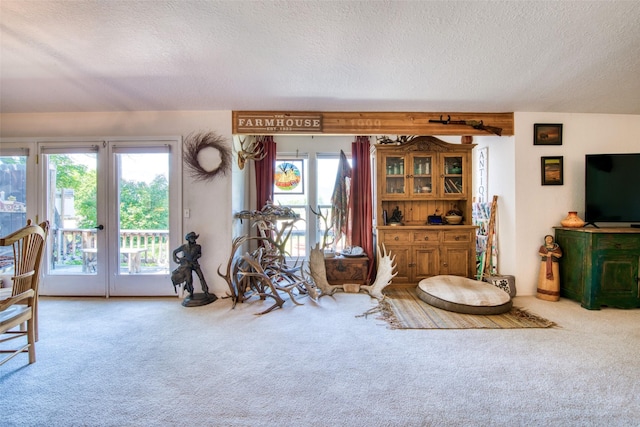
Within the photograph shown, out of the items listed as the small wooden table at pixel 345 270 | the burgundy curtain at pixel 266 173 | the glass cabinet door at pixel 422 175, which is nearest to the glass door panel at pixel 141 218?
the burgundy curtain at pixel 266 173

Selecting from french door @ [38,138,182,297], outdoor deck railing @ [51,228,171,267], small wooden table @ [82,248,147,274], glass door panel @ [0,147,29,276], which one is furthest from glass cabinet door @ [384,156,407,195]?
glass door panel @ [0,147,29,276]

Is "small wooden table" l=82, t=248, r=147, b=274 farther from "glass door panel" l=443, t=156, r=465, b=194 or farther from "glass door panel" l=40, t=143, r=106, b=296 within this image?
"glass door panel" l=443, t=156, r=465, b=194

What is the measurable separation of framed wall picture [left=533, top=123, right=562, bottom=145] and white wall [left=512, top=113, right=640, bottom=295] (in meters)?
0.06

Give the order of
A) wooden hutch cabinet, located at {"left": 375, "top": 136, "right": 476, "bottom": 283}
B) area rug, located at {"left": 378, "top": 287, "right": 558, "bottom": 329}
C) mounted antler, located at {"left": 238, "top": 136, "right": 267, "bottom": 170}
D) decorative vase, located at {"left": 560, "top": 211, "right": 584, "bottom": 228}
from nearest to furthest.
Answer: area rug, located at {"left": 378, "top": 287, "right": 558, "bottom": 329}, decorative vase, located at {"left": 560, "top": 211, "right": 584, "bottom": 228}, mounted antler, located at {"left": 238, "top": 136, "right": 267, "bottom": 170}, wooden hutch cabinet, located at {"left": 375, "top": 136, "right": 476, "bottom": 283}

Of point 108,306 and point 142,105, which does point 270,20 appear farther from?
point 108,306

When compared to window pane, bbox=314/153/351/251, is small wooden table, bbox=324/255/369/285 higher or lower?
lower

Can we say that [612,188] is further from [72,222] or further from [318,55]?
[72,222]

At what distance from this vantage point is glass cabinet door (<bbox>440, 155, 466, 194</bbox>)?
418 centimetres

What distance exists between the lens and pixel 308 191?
4945 mm

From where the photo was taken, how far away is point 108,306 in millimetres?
3311

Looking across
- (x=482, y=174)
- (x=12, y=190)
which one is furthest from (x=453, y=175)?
(x=12, y=190)

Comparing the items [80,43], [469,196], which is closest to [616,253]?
[469,196]

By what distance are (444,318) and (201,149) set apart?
3544 mm

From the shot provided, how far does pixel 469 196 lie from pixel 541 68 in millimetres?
1922
